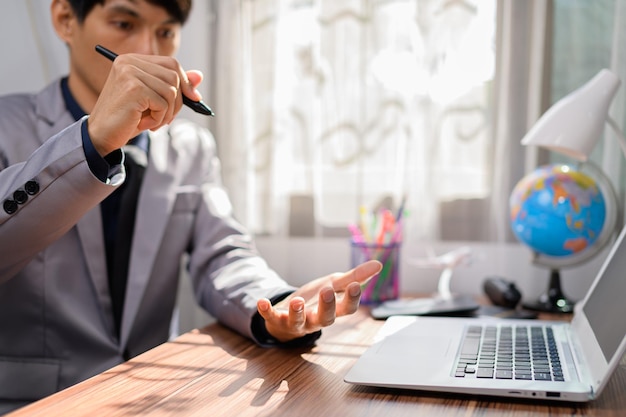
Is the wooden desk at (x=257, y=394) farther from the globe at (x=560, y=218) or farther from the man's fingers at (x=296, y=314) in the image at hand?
the globe at (x=560, y=218)

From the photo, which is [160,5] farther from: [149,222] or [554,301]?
[554,301]

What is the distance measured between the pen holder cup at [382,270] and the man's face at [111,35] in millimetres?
551

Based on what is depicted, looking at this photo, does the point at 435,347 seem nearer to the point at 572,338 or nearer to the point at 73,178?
the point at 572,338

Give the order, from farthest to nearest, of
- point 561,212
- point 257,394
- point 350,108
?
point 350,108
point 561,212
point 257,394

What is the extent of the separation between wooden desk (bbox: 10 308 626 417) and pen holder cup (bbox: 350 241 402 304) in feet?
1.32

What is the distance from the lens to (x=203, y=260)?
3.98 ft

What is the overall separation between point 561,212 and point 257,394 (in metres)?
0.76

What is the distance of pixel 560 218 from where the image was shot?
1.24 m

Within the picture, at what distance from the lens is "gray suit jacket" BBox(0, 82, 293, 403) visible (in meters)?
0.93

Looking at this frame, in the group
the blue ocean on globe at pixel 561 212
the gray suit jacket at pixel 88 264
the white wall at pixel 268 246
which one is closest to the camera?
the gray suit jacket at pixel 88 264

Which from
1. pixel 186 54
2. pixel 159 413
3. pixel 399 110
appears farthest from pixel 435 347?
pixel 186 54

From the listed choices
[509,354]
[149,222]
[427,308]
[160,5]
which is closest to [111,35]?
[160,5]

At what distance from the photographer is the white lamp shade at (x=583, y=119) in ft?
3.73

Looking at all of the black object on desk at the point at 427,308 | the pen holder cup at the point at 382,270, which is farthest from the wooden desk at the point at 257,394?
the pen holder cup at the point at 382,270
